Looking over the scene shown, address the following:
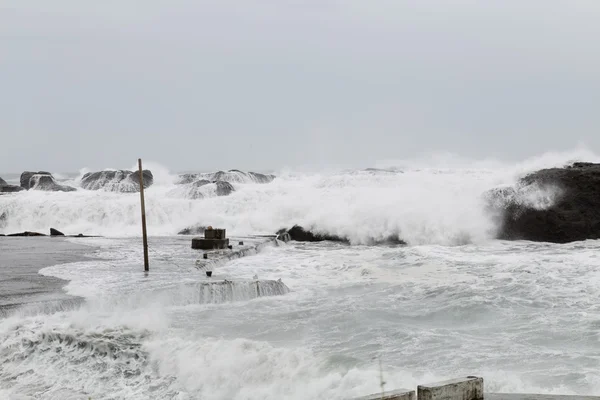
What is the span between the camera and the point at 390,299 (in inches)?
457

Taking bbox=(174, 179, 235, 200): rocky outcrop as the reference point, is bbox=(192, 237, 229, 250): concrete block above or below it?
below

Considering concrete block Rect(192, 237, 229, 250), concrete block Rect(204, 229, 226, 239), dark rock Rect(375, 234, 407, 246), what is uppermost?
concrete block Rect(204, 229, 226, 239)

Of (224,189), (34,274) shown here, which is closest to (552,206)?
(34,274)

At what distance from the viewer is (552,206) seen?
72.4ft

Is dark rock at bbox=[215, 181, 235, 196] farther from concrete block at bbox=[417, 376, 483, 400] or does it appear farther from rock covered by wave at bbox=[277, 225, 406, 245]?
concrete block at bbox=[417, 376, 483, 400]

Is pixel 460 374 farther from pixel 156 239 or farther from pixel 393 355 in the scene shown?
pixel 156 239

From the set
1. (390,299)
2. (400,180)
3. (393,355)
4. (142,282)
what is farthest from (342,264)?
(400,180)

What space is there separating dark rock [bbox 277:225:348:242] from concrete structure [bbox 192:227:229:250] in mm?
5806

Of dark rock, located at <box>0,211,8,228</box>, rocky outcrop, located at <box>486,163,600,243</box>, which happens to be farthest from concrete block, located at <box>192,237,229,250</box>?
dark rock, located at <box>0,211,8,228</box>

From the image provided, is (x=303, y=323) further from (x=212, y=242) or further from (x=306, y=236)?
(x=306, y=236)

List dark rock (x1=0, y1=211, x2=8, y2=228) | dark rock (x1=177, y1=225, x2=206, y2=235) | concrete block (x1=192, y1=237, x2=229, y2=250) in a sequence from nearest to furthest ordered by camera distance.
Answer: concrete block (x1=192, y1=237, x2=229, y2=250) → dark rock (x1=177, y1=225, x2=206, y2=235) → dark rock (x1=0, y1=211, x2=8, y2=228)

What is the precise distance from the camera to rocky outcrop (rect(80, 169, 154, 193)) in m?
40.9

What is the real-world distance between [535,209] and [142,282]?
593 inches

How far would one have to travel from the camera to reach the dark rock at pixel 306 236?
2419 cm
